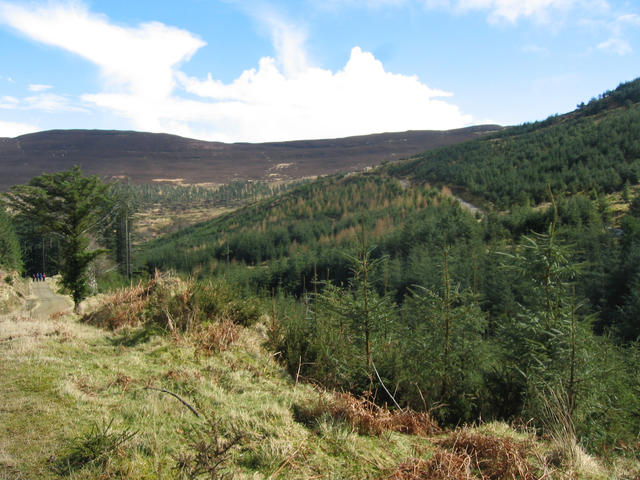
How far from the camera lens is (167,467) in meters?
2.55

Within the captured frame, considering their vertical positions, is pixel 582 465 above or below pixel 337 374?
above

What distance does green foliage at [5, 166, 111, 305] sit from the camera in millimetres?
14758

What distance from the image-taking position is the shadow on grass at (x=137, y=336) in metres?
5.75

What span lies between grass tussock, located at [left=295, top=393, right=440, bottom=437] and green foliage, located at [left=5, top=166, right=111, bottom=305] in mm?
15281

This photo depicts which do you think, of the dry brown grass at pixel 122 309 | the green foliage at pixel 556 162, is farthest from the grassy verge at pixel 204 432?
the green foliage at pixel 556 162

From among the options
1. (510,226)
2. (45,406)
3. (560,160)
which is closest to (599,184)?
(560,160)

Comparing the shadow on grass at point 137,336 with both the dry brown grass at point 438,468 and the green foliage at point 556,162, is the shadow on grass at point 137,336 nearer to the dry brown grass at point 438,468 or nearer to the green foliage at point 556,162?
the dry brown grass at point 438,468

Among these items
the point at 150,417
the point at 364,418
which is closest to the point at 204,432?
the point at 150,417

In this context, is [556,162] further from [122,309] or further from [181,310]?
[122,309]

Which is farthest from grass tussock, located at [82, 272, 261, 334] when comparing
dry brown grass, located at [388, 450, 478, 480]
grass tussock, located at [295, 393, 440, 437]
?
dry brown grass, located at [388, 450, 478, 480]

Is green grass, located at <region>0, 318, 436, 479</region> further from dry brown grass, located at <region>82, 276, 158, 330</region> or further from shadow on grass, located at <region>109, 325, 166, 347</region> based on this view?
dry brown grass, located at <region>82, 276, 158, 330</region>

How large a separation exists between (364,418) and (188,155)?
19538 cm

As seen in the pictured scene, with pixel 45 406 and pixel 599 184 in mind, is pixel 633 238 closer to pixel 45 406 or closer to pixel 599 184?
pixel 599 184

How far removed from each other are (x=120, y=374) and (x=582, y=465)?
185 inches
